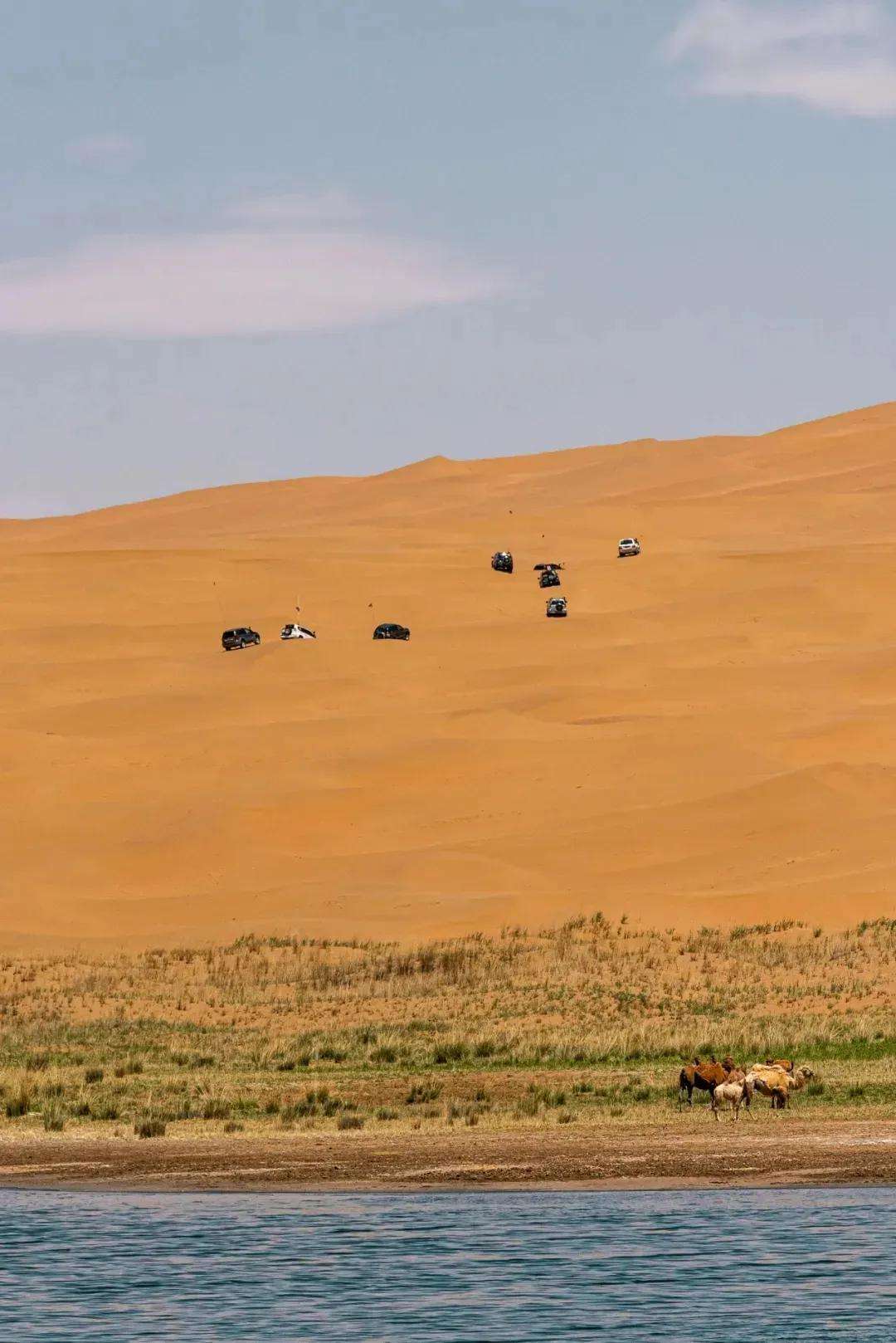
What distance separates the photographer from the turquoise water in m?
16.5

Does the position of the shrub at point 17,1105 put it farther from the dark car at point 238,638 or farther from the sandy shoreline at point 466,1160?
the dark car at point 238,638

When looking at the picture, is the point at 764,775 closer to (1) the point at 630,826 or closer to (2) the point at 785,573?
(1) the point at 630,826

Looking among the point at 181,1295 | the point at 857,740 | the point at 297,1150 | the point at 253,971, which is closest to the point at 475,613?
the point at 857,740

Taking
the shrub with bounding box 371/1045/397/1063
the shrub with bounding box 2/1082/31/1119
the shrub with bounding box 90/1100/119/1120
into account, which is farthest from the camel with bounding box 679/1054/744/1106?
the shrub with bounding box 2/1082/31/1119

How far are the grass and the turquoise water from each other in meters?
5.07

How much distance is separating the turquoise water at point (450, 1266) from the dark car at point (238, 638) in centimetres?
6983

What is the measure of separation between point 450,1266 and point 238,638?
73928 mm

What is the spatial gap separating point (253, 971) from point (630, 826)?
17.6 m

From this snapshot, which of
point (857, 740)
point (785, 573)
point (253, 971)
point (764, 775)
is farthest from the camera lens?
point (785, 573)

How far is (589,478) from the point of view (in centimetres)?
18588

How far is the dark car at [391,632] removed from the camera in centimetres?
9262

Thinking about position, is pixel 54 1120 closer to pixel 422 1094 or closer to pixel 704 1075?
pixel 422 1094

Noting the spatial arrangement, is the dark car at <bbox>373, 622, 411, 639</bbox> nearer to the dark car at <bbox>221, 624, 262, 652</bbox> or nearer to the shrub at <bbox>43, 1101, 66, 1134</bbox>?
the dark car at <bbox>221, 624, 262, 652</bbox>

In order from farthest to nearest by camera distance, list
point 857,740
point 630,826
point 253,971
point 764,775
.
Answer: point 857,740 < point 764,775 < point 630,826 < point 253,971
